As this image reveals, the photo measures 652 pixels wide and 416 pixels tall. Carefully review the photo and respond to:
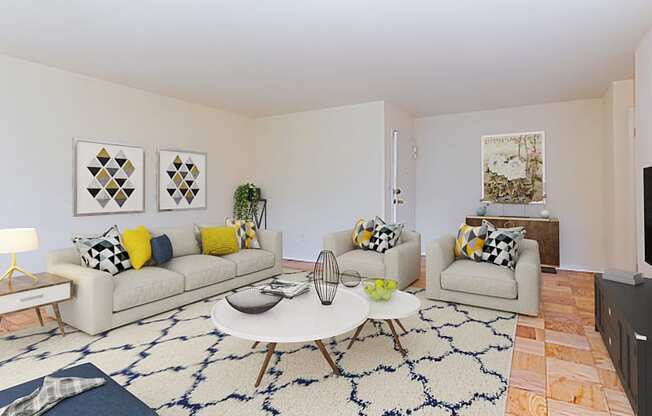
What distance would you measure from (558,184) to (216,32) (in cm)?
512

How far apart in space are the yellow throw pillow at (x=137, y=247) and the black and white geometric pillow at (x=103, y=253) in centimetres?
5

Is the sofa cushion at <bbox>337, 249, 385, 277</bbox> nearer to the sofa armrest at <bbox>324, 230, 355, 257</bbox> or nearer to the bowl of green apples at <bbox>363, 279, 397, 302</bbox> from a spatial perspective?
the sofa armrest at <bbox>324, 230, 355, 257</bbox>

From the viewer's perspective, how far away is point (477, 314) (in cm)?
336

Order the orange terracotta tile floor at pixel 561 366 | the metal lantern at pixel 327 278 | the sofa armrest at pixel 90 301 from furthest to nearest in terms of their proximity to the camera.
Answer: the sofa armrest at pixel 90 301, the metal lantern at pixel 327 278, the orange terracotta tile floor at pixel 561 366

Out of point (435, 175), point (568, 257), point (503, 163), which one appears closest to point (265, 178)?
point (435, 175)

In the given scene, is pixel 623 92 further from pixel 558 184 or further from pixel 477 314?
pixel 477 314

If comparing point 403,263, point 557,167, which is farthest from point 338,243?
point 557,167

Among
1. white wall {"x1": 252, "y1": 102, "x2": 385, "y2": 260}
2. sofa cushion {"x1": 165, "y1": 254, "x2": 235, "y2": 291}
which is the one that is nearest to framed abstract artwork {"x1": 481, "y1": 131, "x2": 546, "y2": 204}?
white wall {"x1": 252, "y1": 102, "x2": 385, "y2": 260}

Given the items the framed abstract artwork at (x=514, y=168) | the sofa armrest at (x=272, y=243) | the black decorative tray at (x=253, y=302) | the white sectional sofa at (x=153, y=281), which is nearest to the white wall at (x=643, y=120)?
the framed abstract artwork at (x=514, y=168)

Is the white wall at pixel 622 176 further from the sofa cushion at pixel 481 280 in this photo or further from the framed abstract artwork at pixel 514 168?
the sofa cushion at pixel 481 280

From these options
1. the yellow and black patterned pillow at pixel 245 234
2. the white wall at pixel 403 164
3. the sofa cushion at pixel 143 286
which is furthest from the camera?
the white wall at pixel 403 164

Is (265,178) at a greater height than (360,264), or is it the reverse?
(265,178)

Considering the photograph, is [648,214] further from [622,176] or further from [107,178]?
[107,178]

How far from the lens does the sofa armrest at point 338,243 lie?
4.32 meters
